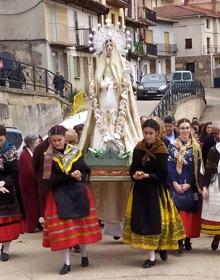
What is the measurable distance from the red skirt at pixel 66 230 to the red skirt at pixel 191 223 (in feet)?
3.94

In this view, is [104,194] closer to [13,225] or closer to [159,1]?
[13,225]

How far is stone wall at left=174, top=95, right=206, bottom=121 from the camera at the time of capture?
28102 millimetres

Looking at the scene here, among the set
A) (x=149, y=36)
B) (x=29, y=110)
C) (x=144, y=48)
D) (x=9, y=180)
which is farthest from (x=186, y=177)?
(x=149, y=36)

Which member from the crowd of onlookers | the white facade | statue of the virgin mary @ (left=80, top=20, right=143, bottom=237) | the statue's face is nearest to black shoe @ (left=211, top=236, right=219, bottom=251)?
the crowd of onlookers

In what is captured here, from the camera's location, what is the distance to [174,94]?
28.5 metres

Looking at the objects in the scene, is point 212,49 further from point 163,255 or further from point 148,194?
point 148,194

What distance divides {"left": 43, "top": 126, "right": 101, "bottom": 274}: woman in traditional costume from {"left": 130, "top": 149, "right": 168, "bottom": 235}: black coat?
45cm

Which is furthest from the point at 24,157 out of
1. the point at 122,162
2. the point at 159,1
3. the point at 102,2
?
the point at 159,1

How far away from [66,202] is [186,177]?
1.55 meters

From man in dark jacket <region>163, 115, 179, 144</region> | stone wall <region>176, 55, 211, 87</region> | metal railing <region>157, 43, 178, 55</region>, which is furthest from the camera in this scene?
stone wall <region>176, 55, 211, 87</region>

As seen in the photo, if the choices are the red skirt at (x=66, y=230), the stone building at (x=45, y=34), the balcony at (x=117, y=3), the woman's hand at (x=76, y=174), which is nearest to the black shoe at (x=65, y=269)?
the red skirt at (x=66, y=230)

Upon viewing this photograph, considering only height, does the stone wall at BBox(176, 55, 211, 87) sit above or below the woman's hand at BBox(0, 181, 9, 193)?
above

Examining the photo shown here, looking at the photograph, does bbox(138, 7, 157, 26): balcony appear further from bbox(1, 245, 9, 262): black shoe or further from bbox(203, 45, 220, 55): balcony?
bbox(1, 245, 9, 262): black shoe

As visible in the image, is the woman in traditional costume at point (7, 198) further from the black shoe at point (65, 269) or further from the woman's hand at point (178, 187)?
the woman's hand at point (178, 187)
